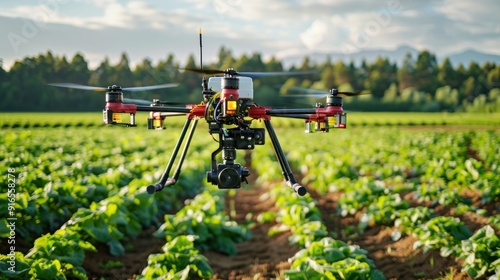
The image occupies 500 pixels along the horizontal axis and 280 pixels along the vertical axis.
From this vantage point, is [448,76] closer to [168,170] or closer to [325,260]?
[325,260]

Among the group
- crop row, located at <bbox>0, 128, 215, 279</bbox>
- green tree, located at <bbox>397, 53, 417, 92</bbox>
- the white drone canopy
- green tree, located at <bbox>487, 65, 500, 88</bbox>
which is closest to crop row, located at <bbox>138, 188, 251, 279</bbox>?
crop row, located at <bbox>0, 128, 215, 279</bbox>

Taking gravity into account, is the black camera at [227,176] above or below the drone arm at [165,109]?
below

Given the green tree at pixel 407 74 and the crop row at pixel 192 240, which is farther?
the green tree at pixel 407 74

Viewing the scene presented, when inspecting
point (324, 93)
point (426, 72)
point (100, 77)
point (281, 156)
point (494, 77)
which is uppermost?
point (426, 72)

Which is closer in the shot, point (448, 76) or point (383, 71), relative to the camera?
point (448, 76)

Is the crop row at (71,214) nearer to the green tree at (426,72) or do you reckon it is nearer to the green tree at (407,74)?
the green tree at (407,74)

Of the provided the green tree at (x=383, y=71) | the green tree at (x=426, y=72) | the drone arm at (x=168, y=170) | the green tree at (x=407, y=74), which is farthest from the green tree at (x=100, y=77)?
the green tree at (x=383, y=71)

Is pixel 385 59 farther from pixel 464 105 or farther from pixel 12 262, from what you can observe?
pixel 12 262

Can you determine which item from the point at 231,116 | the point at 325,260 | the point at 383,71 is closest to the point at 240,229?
the point at 325,260

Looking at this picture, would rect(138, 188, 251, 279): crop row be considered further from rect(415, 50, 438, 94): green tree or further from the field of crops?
rect(415, 50, 438, 94): green tree
